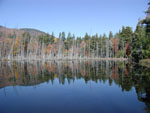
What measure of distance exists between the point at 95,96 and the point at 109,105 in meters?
1.59

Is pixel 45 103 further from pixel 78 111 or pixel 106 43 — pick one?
pixel 106 43

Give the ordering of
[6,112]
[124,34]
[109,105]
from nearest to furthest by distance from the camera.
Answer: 1. [6,112]
2. [109,105]
3. [124,34]

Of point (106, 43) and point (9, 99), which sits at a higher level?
point (106, 43)

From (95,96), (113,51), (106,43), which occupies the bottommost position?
(95,96)

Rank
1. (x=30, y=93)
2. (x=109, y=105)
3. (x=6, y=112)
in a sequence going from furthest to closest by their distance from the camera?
(x=30, y=93), (x=109, y=105), (x=6, y=112)

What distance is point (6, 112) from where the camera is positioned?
18.9ft

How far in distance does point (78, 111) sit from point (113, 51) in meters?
57.1

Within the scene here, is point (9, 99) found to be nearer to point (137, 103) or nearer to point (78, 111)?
point (78, 111)

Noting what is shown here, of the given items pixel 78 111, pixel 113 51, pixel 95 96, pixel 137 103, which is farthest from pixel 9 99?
pixel 113 51

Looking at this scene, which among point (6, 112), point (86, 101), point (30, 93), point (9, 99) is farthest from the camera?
point (30, 93)

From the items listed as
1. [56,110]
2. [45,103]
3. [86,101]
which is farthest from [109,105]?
[45,103]

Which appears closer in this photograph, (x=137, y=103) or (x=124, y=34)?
(x=137, y=103)

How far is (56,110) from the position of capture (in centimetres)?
593

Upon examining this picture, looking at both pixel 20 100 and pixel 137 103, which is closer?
pixel 137 103
